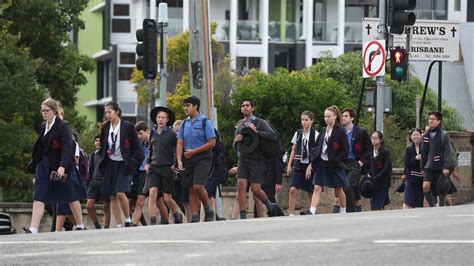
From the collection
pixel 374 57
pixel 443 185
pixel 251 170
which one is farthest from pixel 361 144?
pixel 374 57

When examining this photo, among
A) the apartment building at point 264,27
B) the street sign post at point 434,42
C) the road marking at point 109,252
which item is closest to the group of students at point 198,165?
the road marking at point 109,252

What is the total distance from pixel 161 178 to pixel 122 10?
67.2 metres

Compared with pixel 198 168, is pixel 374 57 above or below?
above

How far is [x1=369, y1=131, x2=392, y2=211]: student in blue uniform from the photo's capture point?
79.9 feet

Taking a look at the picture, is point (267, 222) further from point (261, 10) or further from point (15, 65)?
point (261, 10)

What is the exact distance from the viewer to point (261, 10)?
8494 centimetres

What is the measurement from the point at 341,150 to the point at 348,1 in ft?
215

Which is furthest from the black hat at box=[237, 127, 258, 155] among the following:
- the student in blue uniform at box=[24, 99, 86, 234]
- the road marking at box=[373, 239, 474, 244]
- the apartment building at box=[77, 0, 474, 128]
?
the apartment building at box=[77, 0, 474, 128]

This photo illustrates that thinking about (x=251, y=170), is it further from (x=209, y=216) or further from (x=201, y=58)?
(x=201, y=58)

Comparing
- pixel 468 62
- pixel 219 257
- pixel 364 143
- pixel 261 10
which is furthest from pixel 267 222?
pixel 261 10

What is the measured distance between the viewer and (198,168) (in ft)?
68.5

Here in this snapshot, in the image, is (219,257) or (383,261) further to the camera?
(219,257)

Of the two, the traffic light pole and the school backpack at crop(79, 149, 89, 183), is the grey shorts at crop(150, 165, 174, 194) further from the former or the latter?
the traffic light pole

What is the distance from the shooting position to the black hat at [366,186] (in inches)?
950
